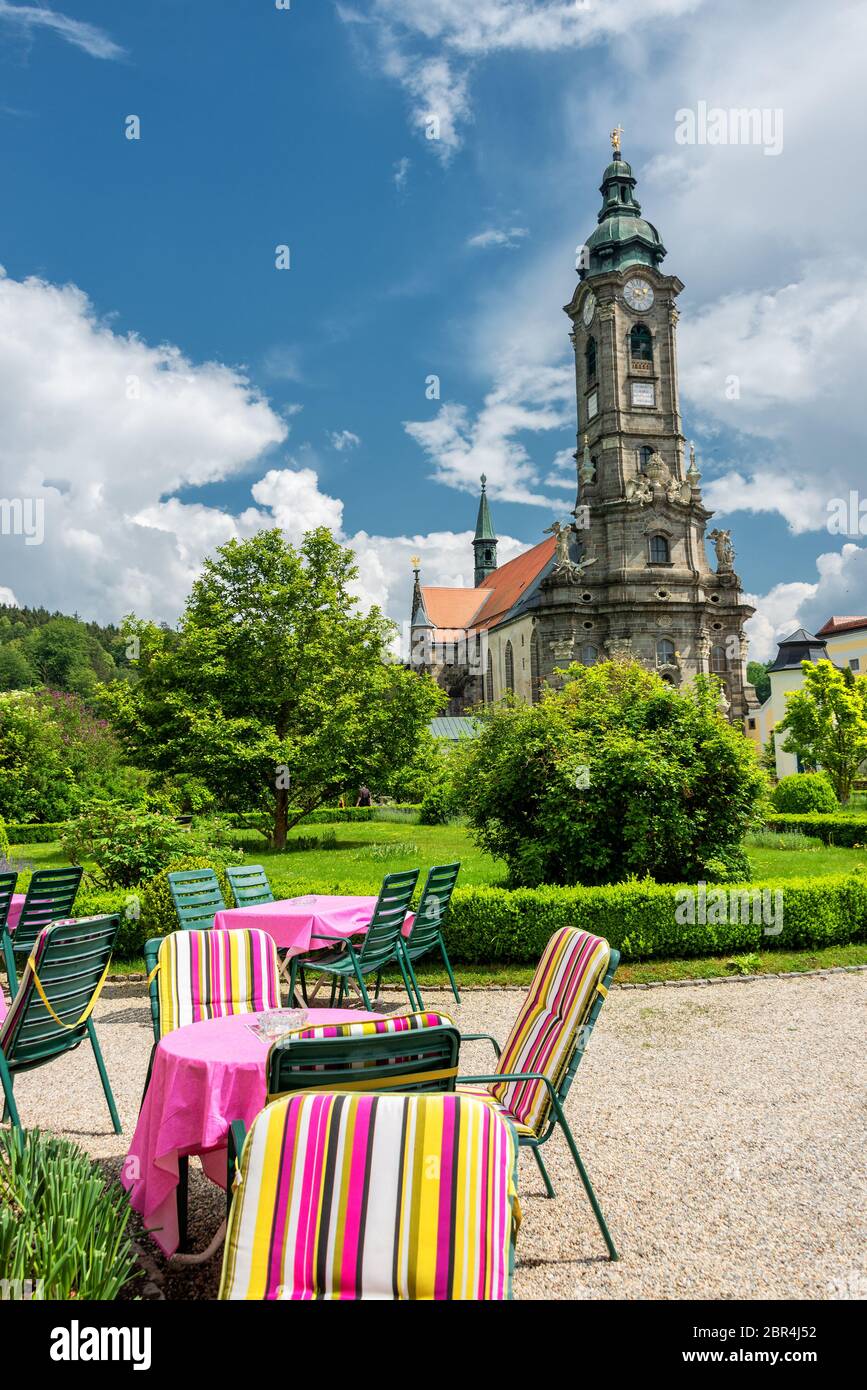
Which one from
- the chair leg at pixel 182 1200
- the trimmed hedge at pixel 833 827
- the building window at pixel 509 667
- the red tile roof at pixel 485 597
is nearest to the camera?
the chair leg at pixel 182 1200

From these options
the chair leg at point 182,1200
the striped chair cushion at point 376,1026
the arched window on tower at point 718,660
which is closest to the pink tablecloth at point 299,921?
the chair leg at point 182,1200

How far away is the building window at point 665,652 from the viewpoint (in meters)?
49.0

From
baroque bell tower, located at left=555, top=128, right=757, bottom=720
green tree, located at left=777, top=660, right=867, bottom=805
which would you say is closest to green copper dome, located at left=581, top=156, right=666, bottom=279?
baroque bell tower, located at left=555, top=128, right=757, bottom=720

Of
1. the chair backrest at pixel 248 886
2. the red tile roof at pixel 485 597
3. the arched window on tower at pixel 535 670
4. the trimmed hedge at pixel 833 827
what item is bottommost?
the trimmed hedge at pixel 833 827

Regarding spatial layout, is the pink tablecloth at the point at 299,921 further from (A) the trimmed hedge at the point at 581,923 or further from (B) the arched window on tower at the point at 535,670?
(B) the arched window on tower at the point at 535,670

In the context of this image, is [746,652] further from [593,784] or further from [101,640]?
[101,640]

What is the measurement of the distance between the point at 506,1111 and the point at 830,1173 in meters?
1.89

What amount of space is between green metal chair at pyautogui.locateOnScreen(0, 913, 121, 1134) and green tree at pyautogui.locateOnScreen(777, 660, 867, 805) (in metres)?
33.0

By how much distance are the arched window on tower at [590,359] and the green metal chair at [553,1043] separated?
54.3m

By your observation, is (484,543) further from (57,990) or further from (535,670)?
(57,990)

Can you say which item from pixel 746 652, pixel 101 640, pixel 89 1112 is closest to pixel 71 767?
pixel 89 1112

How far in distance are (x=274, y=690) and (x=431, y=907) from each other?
52.9 feet

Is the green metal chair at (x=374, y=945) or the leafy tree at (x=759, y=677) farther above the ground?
the leafy tree at (x=759, y=677)

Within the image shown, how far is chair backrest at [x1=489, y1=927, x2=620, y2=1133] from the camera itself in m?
4.29
